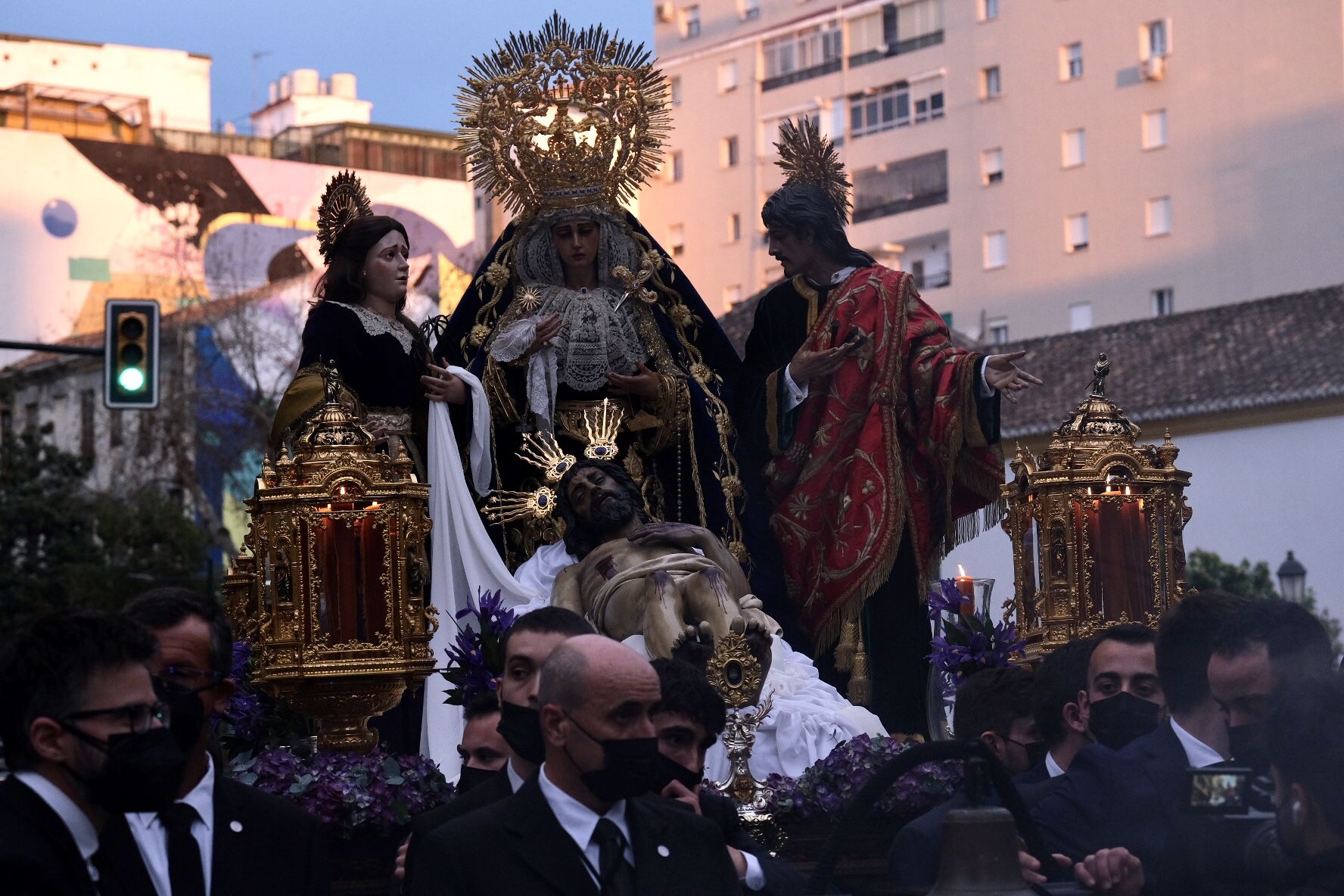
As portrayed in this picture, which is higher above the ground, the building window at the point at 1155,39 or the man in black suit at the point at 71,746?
the building window at the point at 1155,39

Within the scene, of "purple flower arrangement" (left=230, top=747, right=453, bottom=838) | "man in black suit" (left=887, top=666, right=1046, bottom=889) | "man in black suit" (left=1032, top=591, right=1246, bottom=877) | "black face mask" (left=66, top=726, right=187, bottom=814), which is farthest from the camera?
"purple flower arrangement" (left=230, top=747, right=453, bottom=838)

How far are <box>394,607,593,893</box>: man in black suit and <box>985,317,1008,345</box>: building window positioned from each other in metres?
44.1

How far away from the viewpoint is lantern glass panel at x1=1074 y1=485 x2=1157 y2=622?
10.1 m

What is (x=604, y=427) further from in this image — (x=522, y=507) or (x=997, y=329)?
(x=997, y=329)

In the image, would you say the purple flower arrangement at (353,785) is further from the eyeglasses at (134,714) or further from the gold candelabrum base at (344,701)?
the eyeglasses at (134,714)

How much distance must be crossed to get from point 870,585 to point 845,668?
38 centimetres

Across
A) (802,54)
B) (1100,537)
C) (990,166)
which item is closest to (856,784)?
(1100,537)

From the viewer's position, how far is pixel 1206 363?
3881cm

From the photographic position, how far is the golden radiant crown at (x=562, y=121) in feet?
36.9

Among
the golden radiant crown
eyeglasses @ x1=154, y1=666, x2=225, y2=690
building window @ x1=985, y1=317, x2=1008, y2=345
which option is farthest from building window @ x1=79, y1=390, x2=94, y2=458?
eyeglasses @ x1=154, y1=666, x2=225, y2=690

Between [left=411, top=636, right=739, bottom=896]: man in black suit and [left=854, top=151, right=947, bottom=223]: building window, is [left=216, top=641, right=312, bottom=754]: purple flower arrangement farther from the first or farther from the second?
[left=854, top=151, right=947, bottom=223]: building window

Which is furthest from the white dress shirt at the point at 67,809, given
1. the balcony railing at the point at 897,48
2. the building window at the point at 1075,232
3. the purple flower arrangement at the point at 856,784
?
the balcony railing at the point at 897,48

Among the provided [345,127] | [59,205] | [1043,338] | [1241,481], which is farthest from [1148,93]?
[59,205]

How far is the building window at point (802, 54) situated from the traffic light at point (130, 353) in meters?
41.3
